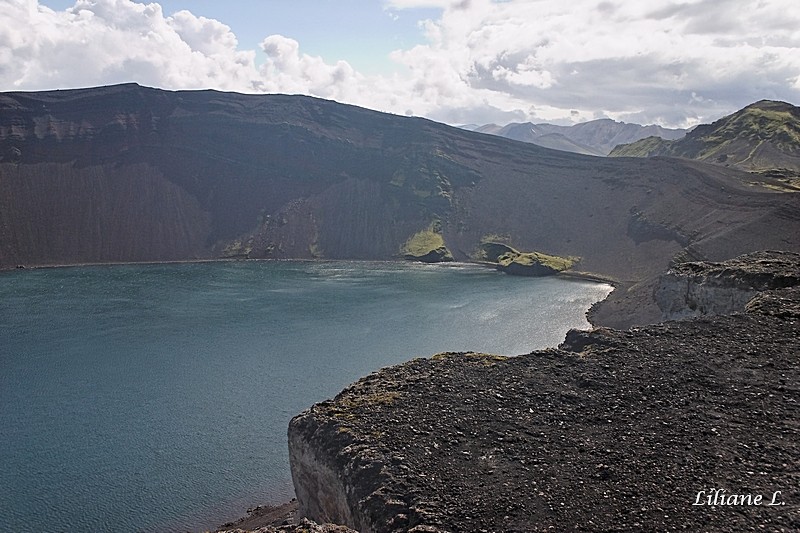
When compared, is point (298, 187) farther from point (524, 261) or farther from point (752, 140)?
point (752, 140)

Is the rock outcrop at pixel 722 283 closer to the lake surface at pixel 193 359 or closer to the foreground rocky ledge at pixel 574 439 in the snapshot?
the foreground rocky ledge at pixel 574 439

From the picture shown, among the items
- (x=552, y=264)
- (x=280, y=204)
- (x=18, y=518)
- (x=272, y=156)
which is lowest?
(x=18, y=518)

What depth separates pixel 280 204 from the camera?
122375 mm

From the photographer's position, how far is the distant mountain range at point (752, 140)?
450ft

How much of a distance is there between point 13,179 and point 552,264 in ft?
324

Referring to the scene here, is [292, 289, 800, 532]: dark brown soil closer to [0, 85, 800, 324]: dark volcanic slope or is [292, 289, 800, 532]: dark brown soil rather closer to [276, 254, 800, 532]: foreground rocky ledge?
[276, 254, 800, 532]: foreground rocky ledge

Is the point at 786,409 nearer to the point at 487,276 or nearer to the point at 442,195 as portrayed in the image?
the point at 487,276

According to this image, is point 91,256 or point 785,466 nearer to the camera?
point 785,466

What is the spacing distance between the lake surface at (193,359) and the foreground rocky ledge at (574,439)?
12.9 m

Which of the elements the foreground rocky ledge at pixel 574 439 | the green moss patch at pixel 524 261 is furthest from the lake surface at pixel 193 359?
the foreground rocky ledge at pixel 574 439

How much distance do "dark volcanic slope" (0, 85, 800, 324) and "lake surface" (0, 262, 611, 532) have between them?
13.6 metres

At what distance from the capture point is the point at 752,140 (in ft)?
489

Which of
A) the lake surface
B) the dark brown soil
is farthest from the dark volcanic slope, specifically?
the dark brown soil

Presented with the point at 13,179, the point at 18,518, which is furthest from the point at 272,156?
the point at 18,518
